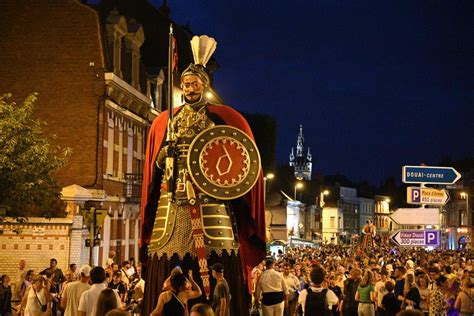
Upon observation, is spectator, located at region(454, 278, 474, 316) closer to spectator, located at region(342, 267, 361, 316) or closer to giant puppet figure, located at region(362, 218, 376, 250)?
spectator, located at region(342, 267, 361, 316)

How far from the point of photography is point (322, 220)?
131375 millimetres

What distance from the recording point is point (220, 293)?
11.2 m

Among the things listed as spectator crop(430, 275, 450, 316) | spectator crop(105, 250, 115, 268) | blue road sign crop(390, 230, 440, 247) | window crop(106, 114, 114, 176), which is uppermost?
window crop(106, 114, 114, 176)

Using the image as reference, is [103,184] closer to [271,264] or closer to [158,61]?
[158,61]

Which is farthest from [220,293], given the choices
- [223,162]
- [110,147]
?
[110,147]

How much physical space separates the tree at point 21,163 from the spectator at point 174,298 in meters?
16.7

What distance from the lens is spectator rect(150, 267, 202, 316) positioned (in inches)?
395

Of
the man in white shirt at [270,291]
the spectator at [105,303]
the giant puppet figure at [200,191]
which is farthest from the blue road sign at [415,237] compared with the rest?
the spectator at [105,303]

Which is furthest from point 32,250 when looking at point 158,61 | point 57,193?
point 158,61

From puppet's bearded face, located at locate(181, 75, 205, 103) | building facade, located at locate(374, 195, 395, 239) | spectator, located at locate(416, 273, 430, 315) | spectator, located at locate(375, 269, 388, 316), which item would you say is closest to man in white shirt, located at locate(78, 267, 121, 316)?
puppet's bearded face, located at locate(181, 75, 205, 103)

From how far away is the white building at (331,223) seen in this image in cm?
13362

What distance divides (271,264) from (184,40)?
124 feet

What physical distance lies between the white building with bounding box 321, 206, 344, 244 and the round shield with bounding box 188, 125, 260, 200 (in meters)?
122

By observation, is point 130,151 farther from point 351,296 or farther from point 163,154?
point 163,154
